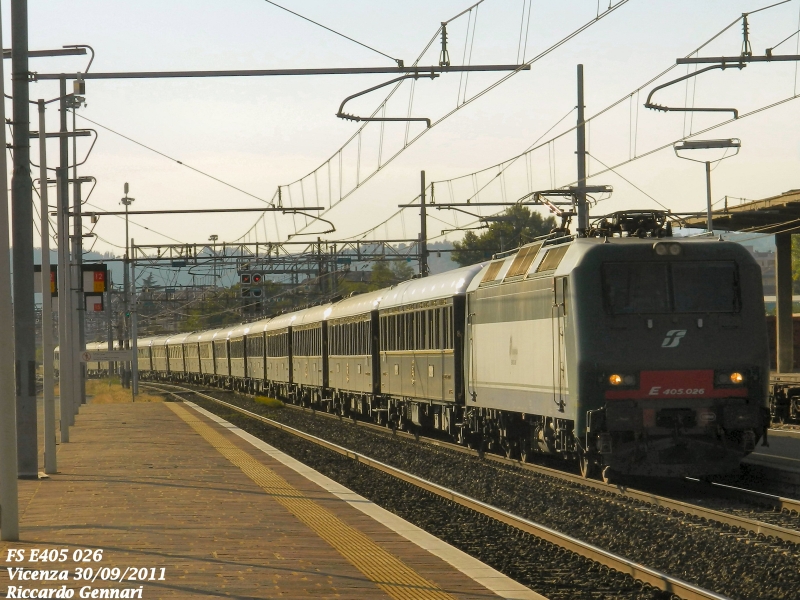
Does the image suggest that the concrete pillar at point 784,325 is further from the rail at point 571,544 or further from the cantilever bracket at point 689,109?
the rail at point 571,544

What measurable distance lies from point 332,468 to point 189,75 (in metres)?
6.67

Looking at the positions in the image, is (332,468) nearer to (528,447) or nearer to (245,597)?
(528,447)

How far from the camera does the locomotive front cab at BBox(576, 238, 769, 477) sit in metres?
14.8

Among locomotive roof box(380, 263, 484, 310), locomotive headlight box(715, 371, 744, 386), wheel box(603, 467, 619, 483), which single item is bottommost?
wheel box(603, 467, 619, 483)

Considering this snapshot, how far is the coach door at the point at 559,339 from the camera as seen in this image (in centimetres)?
1544

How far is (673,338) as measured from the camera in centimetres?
1506

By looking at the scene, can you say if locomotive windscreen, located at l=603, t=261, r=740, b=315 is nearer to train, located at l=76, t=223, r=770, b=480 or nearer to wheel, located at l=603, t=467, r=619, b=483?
train, located at l=76, t=223, r=770, b=480

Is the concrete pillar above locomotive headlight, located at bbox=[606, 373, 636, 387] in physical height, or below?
above

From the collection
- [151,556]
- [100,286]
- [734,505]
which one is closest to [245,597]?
[151,556]

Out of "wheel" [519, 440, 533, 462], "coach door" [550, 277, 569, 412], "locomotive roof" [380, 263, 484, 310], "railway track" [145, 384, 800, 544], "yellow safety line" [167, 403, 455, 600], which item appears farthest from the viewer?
"locomotive roof" [380, 263, 484, 310]

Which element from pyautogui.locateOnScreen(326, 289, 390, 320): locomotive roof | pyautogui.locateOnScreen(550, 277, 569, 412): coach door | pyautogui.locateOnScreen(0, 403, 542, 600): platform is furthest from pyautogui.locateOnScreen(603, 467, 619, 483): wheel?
pyautogui.locateOnScreen(326, 289, 390, 320): locomotive roof

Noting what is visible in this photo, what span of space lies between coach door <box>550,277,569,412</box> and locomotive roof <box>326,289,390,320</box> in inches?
518

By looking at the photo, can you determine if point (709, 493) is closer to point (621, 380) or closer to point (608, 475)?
point (608, 475)

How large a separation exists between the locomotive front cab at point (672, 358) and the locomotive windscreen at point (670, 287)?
12 millimetres
